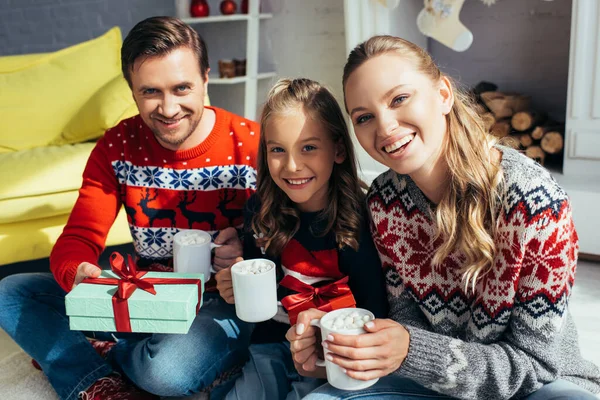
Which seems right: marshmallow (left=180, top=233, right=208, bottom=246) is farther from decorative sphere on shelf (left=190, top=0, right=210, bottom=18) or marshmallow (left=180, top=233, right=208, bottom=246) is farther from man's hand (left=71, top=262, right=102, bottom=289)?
decorative sphere on shelf (left=190, top=0, right=210, bottom=18)

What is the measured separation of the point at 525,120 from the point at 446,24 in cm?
54

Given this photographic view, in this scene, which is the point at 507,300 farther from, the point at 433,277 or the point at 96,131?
the point at 96,131

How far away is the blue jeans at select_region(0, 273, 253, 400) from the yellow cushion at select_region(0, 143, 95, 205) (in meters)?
0.64

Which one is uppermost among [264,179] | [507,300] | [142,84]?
[142,84]

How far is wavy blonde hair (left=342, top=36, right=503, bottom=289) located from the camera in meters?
1.19

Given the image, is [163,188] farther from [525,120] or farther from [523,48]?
[523,48]

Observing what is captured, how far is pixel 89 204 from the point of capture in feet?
5.81

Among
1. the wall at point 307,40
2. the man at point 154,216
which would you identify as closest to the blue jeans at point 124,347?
the man at point 154,216

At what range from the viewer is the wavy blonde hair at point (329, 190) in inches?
57.4

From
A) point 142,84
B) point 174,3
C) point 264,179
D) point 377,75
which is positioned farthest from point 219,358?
point 174,3

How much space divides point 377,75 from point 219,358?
0.81 meters

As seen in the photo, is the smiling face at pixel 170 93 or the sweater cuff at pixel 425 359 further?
the smiling face at pixel 170 93

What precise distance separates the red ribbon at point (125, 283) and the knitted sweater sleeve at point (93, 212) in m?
0.24

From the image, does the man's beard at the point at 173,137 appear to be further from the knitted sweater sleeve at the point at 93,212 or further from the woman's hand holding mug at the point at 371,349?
the woman's hand holding mug at the point at 371,349
